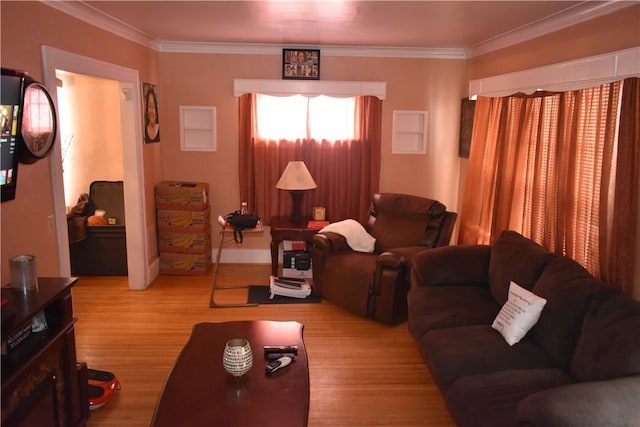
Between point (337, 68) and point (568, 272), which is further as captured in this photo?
point (337, 68)

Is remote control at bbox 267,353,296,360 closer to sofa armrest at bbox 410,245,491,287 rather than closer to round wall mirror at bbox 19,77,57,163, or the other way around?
Answer: sofa armrest at bbox 410,245,491,287

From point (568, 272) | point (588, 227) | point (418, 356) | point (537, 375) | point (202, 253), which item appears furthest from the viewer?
point (202, 253)

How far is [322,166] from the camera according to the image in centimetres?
534

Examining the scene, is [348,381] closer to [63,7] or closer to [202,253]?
[202,253]

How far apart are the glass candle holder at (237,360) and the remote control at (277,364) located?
0.41ft

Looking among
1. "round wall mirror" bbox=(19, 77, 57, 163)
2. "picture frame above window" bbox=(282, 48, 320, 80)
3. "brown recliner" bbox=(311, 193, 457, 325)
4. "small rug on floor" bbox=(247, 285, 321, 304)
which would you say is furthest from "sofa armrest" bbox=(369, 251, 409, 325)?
"round wall mirror" bbox=(19, 77, 57, 163)

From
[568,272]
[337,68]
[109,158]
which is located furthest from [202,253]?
[568,272]

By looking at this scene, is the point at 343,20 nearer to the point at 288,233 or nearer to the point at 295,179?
the point at 295,179

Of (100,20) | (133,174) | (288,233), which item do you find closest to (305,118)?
(288,233)

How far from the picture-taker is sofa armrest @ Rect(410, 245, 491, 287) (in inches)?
142

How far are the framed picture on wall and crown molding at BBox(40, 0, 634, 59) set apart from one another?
0.43 meters

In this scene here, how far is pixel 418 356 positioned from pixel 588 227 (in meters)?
1.44

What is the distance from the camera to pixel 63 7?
3217 mm

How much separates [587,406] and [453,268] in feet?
5.92
